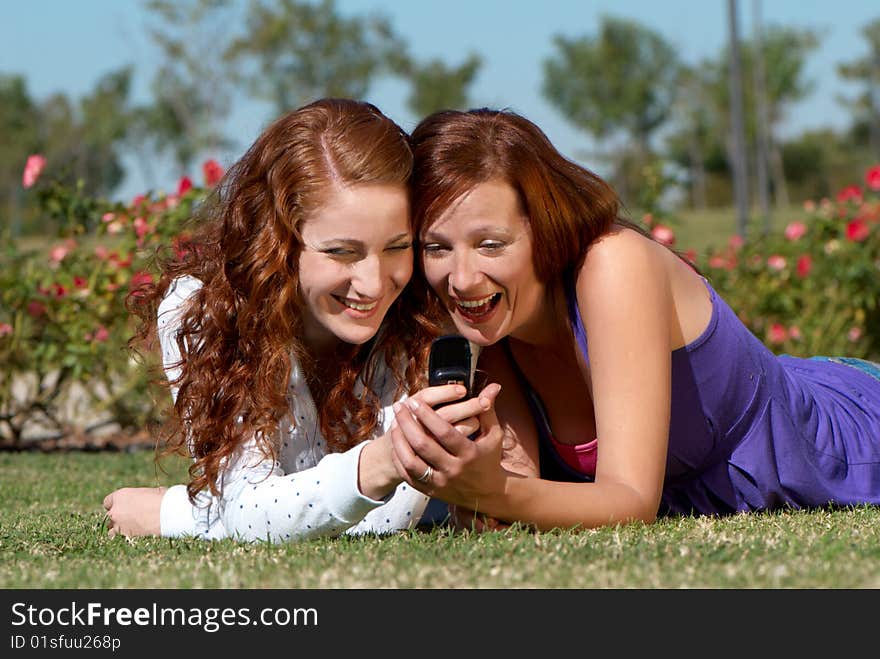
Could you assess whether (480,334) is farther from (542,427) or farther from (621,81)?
(621,81)

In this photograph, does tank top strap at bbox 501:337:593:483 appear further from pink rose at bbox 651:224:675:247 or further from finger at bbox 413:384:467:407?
pink rose at bbox 651:224:675:247

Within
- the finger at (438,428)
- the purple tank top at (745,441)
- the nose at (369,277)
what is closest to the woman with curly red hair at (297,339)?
the nose at (369,277)

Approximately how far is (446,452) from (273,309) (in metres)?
0.84

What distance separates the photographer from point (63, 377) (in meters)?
6.81

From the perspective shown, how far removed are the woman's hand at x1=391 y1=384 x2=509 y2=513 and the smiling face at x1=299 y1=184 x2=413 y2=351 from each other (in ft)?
1.75

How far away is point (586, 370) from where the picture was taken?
11.4 feet

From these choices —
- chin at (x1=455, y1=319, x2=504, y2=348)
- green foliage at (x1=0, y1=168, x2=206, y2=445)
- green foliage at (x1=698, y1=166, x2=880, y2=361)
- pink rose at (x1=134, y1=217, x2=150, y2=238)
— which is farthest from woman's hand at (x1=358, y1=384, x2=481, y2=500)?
green foliage at (x1=698, y1=166, x2=880, y2=361)

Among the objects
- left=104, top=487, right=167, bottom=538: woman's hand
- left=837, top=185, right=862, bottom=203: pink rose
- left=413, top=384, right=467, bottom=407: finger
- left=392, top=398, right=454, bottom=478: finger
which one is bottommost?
left=104, top=487, right=167, bottom=538: woman's hand

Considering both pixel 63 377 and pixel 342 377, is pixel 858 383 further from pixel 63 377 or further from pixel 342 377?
pixel 63 377

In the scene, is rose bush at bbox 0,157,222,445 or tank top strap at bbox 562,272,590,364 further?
rose bush at bbox 0,157,222,445

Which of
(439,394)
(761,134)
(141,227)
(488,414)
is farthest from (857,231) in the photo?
(761,134)

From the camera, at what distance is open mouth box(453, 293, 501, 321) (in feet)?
10.8

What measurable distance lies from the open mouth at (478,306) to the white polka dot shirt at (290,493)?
414 millimetres
